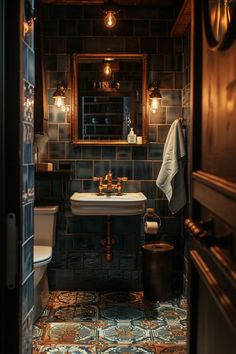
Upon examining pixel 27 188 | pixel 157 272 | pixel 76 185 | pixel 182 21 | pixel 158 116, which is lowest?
pixel 157 272

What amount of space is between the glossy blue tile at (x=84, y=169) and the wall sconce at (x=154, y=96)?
75 centimetres

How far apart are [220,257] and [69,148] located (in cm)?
295

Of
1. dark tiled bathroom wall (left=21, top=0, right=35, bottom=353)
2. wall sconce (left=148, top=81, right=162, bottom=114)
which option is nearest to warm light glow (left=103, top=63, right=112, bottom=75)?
wall sconce (left=148, top=81, right=162, bottom=114)

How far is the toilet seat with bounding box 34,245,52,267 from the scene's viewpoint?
3.10 m

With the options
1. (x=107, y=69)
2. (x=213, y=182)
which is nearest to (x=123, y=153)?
(x=107, y=69)

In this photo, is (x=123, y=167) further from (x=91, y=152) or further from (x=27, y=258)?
(x=27, y=258)

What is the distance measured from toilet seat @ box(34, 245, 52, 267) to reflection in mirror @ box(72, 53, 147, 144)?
3.24ft

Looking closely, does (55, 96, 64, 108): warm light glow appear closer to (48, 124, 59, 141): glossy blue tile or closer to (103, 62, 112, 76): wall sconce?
(48, 124, 59, 141): glossy blue tile

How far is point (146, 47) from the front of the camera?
376cm

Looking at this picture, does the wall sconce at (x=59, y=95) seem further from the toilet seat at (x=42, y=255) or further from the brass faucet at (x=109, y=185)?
the toilet seat at (x=42, y=255)

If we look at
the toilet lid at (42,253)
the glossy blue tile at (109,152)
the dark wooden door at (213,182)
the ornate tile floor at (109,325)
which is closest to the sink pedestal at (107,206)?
the toilet lid at (42,253)

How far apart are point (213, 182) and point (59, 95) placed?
286cm

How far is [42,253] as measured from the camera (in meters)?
3.28

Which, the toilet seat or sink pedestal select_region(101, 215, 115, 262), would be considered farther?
sink pedestal select_region(101, 215, 115, 262)
